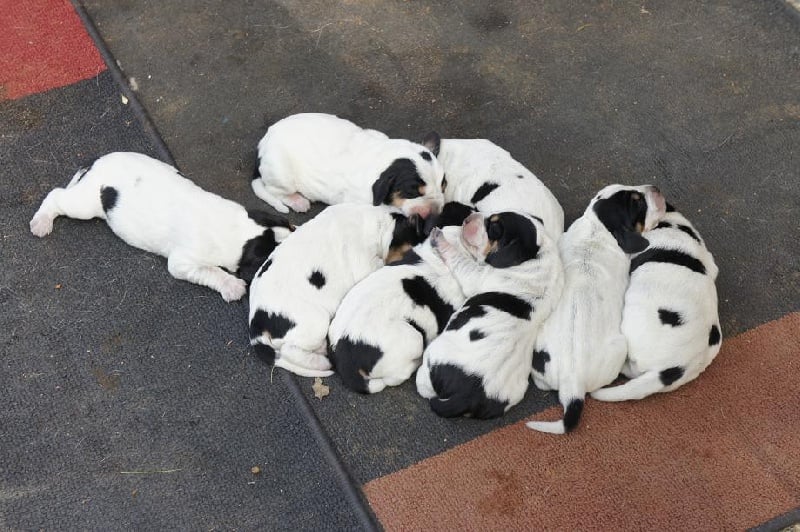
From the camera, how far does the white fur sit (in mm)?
3438

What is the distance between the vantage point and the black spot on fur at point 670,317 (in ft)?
11.5

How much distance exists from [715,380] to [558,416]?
33.1 inches

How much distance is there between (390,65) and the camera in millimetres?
5488

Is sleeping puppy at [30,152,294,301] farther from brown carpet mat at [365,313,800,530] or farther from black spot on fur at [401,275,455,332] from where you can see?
brown carpet mat at [365,313,800,530]

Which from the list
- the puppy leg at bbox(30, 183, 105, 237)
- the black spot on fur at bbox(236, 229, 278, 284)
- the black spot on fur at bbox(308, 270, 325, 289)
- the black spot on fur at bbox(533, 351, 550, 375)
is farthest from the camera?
the puppy leg at bbox(30, 183, 105, 237)

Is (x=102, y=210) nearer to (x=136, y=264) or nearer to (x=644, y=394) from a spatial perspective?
(x=136, y=264)

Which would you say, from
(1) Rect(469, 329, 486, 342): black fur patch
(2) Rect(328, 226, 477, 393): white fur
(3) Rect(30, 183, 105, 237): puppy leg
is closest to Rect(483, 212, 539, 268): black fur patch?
(2) Rect(328, 226, 477, 393): white fur

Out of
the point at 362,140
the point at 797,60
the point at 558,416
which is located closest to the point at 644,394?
the point at 558,416

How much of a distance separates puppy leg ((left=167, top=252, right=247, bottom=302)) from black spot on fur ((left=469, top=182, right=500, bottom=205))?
133 centimetres

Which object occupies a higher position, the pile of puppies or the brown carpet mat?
the pile of puppies

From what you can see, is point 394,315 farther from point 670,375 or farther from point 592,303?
point 670,375

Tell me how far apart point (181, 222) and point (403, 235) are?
1.16 meters

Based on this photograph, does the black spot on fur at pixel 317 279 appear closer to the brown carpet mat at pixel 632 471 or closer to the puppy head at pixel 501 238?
the puppy head at pixel 501 238

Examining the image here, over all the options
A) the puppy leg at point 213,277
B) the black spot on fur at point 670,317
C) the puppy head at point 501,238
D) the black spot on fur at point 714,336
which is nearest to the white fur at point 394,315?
the puppy head at point 501,238
